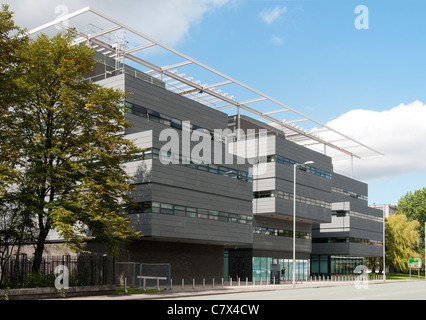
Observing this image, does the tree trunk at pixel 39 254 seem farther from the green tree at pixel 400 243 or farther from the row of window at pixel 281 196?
the green tree at pixel 400 243

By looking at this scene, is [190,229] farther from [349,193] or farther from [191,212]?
[349,193]

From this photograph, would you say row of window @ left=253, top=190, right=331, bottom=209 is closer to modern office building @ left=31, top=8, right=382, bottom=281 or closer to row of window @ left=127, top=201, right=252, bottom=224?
modern office building @ left=31, top=8, right=382, bottom=281

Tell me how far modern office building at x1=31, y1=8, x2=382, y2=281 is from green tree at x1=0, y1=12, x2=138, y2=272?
6.46 metres

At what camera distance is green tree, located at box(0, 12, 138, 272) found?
108 ft

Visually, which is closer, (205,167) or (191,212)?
(191,212)

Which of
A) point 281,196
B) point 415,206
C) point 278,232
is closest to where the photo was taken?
point 281,196

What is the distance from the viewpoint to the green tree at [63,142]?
108ft

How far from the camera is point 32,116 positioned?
35.0 meters

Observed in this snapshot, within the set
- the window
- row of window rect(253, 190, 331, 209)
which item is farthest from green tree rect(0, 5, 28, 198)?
row of window rect(253, 190, 331, 209)

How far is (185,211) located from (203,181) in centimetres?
388

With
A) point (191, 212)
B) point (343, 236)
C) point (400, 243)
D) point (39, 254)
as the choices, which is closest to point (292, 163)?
point (343, 236)

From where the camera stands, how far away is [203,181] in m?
50.4

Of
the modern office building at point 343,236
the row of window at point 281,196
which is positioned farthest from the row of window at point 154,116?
the modern office building at point 343,236
